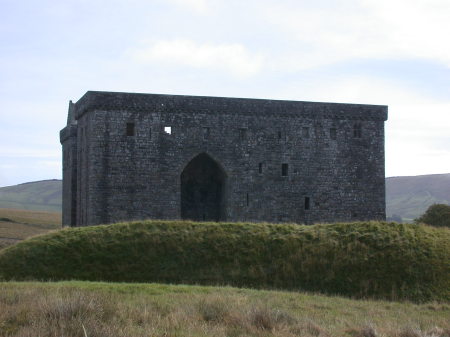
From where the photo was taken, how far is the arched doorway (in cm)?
3572

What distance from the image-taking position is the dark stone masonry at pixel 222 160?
104ft

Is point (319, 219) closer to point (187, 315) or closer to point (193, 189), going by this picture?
point (193, 189)

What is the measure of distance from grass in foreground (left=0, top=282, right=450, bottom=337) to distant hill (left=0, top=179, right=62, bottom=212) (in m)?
115

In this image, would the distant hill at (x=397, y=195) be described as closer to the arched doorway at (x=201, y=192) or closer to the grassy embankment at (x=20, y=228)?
the grassy embankment at (x=20, y=228)

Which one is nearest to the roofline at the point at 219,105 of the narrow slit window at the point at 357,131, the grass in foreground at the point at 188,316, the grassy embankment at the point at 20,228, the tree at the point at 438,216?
the narrow slit window at the point at 357,131

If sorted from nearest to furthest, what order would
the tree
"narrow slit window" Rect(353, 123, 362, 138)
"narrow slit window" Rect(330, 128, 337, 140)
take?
the tree, "narrow slit window" Rect(330, 128, 337, 140), "narrow slit window" Rect(353, 123, 362, 138)

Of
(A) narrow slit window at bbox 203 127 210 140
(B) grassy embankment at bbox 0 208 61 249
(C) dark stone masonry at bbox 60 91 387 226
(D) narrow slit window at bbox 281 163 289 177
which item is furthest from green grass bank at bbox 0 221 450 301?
(D) narrow slit window at bbox 281 163 289 177

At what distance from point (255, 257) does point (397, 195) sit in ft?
499

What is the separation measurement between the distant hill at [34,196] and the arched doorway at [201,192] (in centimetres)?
9409

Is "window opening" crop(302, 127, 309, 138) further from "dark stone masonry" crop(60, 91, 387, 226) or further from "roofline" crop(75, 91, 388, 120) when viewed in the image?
"roofline" crop(75, 91, 388, 120)

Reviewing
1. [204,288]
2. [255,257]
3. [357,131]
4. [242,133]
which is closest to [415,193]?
[357,131]

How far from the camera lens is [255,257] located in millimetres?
20875

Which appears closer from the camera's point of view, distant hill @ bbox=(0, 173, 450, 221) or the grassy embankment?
the grassy embankment

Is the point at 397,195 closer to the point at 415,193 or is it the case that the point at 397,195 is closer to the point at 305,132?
the point at 415,193
